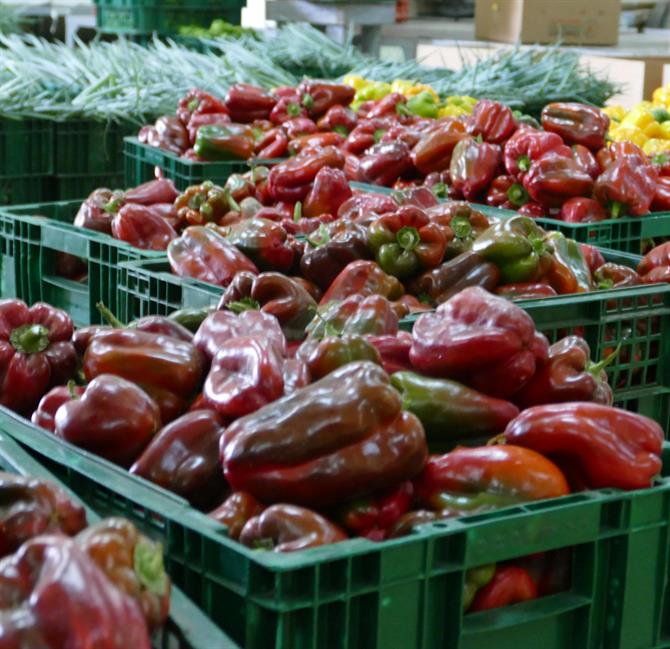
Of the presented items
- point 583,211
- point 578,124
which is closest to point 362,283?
point 583,211

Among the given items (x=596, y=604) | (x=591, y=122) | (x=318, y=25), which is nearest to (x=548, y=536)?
(x=596, y=604)

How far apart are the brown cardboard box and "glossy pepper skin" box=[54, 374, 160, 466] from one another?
25.1 feet

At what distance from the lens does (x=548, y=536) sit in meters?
1.78

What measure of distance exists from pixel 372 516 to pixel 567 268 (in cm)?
143

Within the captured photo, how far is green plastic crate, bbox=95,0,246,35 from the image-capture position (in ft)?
30.1

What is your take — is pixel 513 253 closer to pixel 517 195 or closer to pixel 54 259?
pixel 517 195

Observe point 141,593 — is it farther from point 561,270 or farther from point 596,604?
point 561,270

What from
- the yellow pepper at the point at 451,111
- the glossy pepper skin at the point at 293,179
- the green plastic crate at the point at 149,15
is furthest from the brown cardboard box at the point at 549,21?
the glossy pepper skin at the point at 293,179

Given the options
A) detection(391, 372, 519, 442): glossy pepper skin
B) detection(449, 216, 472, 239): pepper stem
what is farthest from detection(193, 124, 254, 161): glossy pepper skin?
detection(391, 372, 519, 442): glossy pepper skin

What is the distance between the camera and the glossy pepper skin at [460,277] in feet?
10.0

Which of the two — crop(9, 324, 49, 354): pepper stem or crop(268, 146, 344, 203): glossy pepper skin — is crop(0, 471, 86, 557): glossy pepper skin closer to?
crop(9, 324, 49, 354): pepper stem

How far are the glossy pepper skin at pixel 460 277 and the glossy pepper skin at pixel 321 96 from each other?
8.60 ft

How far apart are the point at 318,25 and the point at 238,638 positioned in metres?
8.98

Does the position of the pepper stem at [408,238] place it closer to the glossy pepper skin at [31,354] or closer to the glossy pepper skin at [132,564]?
the glossy pepper skin at [31,354]
